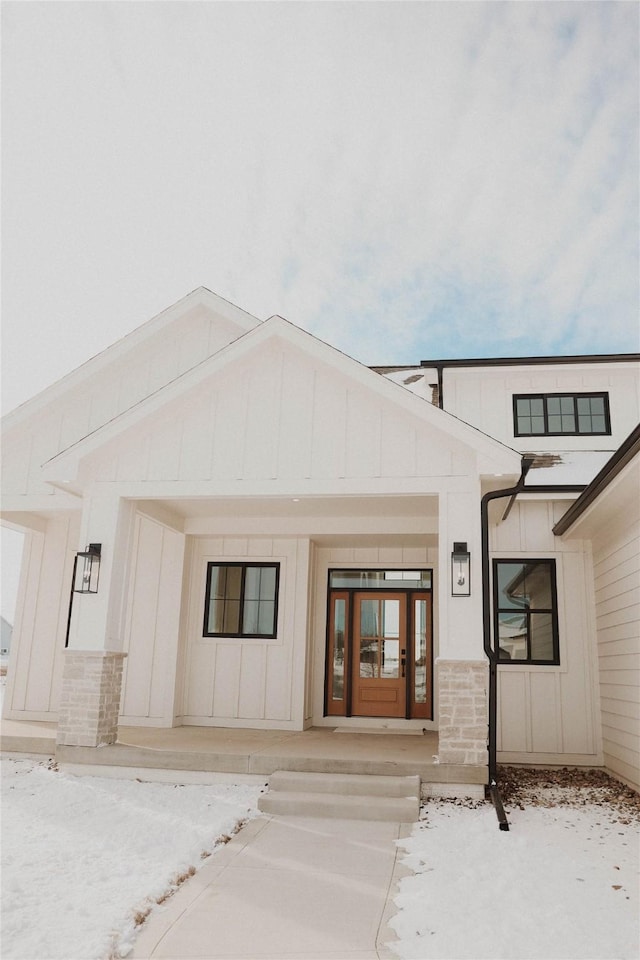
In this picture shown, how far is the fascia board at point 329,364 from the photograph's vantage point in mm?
7148

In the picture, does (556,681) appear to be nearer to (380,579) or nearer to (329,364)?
(380,579)

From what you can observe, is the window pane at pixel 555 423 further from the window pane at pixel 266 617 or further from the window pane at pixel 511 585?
the window pane at pixel 266 617

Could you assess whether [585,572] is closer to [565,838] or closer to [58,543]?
[565,838]

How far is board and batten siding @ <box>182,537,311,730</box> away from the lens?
9836mm

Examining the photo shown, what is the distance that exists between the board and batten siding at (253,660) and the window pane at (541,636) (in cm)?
319

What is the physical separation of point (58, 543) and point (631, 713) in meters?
8.36

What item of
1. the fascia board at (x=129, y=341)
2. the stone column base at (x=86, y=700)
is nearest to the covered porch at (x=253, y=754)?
the stone column base at (x=86, y=700)

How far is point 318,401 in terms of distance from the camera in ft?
25.6

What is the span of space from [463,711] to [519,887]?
8.02ft

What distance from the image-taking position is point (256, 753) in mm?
7285

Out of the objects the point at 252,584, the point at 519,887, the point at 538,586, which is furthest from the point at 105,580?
the point at 538,586

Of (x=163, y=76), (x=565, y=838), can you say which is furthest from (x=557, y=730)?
(x=163, y=76)

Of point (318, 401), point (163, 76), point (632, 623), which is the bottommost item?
point (632, 623)

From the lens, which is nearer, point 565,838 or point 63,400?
point 565,838
